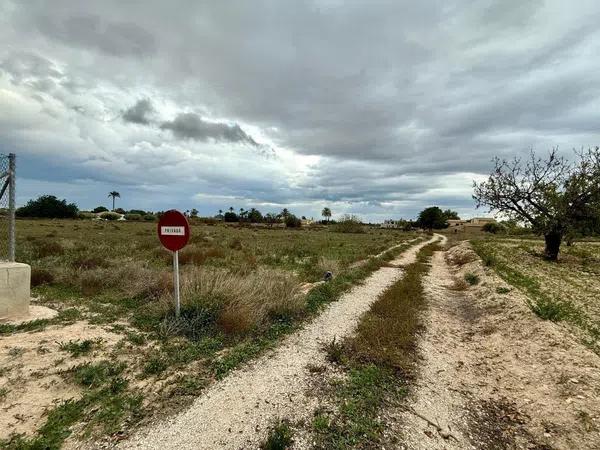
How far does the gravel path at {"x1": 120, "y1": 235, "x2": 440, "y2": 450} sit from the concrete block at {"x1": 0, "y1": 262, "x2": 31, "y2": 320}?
5.01 m

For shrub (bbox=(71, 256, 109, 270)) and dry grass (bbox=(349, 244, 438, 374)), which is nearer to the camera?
dry grass (bbox=(349, 244, 438, 374))

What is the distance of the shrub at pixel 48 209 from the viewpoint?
86625 mm

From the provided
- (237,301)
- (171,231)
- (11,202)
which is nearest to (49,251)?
(11,202)

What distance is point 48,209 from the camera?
88.3m

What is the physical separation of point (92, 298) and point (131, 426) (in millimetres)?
6157

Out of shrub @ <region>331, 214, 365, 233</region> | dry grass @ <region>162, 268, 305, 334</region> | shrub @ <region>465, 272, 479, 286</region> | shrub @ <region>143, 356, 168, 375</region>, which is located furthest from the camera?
shrub @ <region>331, 214, 365, 233</region>

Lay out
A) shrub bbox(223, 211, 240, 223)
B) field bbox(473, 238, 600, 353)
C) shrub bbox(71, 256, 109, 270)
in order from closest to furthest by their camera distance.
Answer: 1. field bbox(473, 238, 600, 353)
2. shrub bbox(71, 256, 109, 270)
3. shrub bbox(223, 211, 240, 223)

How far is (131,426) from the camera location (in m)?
3.59

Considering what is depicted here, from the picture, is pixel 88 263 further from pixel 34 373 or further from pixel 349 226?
pixel 349 226

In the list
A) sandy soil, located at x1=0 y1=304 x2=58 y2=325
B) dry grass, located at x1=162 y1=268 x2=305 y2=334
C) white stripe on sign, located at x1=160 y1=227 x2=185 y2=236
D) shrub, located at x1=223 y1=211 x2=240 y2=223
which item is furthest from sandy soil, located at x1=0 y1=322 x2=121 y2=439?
shrub, located at x1=223 y1=211 x2=240 y2=223

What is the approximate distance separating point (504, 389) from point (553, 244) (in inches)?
767

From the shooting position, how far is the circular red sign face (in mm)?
6613

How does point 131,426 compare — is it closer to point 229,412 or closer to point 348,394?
point 229,412

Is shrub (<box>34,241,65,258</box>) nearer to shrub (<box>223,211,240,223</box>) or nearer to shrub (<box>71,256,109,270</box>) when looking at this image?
shrub (<box>71,256,109,270</box>)
